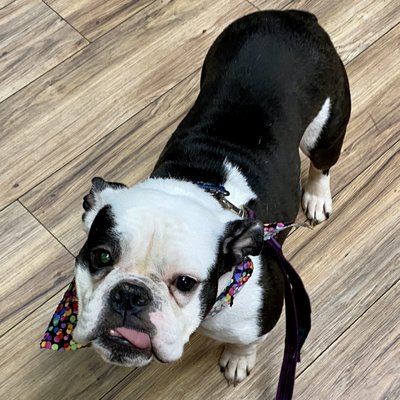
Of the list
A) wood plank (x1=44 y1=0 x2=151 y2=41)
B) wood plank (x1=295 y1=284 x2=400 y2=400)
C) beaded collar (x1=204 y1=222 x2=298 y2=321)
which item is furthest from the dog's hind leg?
wood plank (x1=44 y1=0 x2=151 y2=41)

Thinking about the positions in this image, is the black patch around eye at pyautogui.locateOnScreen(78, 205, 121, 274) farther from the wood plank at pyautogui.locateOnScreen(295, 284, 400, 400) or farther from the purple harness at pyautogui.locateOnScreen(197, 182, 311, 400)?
the wood plank at pyautogui.locateOnScreen(295, 284, 400, 400)

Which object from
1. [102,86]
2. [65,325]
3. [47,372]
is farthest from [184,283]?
[102,86]

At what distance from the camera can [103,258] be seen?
1.37m

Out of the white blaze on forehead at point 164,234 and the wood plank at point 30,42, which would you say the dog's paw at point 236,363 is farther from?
the wood plank at point 30,42

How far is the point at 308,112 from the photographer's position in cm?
178

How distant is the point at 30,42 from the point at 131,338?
1344 millimetres

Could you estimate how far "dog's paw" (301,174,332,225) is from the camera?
2082 mm

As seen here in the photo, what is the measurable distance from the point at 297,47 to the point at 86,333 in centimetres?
83

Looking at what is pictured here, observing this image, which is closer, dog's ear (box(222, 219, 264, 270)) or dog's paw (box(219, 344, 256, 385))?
dog's ear (box(222, 219, 264, 270))

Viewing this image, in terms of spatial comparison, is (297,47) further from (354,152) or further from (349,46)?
(349,46)

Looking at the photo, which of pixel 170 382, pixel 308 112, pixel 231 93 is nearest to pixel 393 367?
pixel 170 382

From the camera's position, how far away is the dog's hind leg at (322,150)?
6.09 feet

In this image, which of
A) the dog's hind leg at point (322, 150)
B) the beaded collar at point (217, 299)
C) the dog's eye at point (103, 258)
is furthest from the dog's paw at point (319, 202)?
the dog's eye at point (103, 258)

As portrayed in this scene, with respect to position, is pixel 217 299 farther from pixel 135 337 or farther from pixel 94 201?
pixel 94 201
